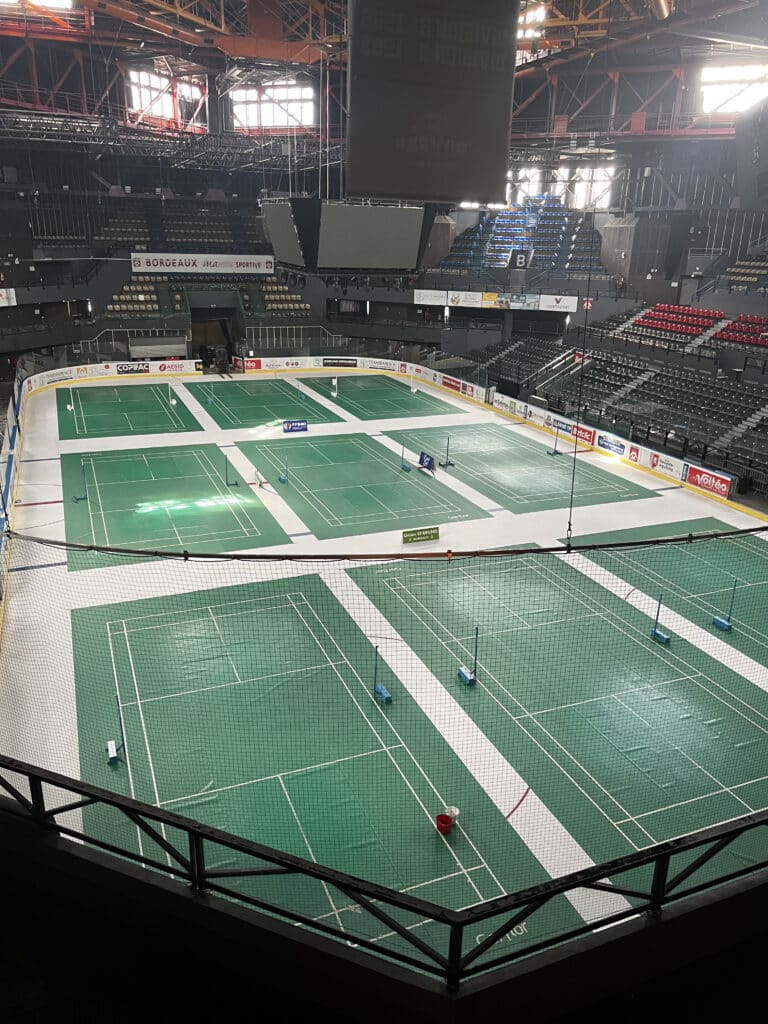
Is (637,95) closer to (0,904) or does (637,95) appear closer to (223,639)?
(223,639)

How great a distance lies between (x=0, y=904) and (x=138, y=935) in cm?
96

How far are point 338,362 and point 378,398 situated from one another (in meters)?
8.41

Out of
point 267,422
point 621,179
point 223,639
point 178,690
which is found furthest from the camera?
point 621,179

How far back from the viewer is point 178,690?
1457 cm

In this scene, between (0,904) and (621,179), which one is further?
(621,179)

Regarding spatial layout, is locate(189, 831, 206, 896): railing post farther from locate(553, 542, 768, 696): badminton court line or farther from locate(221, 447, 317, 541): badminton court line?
locate(221, 447, 317, 541): badminton court line

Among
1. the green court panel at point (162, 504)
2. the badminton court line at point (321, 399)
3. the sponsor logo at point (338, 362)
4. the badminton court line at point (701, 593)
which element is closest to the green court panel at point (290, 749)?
the green court panel at point (162, 504)

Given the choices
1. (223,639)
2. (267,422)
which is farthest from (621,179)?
(223,639)

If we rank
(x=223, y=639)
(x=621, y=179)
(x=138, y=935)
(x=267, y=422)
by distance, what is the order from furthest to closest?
(x=621, y=179)
(x=267, y=422)
(x=223, y=639)
(x=138, y=935)

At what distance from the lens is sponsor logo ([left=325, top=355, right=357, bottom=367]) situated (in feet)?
159

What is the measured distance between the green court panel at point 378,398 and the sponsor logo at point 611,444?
8438 mm

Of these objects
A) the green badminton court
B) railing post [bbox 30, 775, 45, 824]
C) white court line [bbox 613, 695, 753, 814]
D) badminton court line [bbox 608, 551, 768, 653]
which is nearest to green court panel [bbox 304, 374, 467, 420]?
badminton court line [bbox 608, 551, 768, 653]

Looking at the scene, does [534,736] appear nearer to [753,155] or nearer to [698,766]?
[698,766]

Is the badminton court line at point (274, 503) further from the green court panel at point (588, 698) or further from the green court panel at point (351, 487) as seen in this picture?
the green court panel at point (588, 698)
